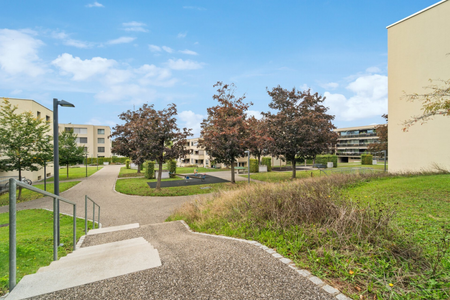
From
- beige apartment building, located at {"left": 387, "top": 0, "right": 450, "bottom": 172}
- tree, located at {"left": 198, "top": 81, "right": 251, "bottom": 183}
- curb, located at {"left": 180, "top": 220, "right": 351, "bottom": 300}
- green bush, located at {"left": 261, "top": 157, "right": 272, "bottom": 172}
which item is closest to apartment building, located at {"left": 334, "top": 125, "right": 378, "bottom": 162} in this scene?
green bush, located at {"left": 261, "top": 157, "right": 272, "bottom": 172}

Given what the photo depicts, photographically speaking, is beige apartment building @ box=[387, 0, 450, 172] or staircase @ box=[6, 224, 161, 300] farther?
beige apartment building @ box=[387, 0, 450, 172]

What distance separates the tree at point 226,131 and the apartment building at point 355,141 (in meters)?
56.1

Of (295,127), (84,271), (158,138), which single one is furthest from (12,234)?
(295,127)

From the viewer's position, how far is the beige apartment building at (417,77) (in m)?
16.5

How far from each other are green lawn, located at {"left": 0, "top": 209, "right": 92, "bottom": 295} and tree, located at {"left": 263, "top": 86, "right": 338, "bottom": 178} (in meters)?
15.4

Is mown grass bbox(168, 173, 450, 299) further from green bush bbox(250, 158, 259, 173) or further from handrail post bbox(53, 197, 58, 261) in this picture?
green bush bbox(250, 158, 259, 173)

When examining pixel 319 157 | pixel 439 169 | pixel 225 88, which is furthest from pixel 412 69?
pixel 319 157

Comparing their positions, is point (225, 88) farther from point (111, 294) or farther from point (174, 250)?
point (111, 294)

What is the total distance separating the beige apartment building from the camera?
54.0 ft

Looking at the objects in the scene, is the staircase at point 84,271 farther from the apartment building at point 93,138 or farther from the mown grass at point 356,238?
the apartment building at point 93,138

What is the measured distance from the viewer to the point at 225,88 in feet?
64.6

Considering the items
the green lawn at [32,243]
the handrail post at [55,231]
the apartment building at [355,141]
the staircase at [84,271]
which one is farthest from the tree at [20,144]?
the apartment building at [355,141]

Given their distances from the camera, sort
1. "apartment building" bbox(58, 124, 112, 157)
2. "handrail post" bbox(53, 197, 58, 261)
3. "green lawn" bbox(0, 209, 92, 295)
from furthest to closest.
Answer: "apartment building" bbox(58, 124, 112, 157), "handrail post" bbox(53, 197, 58, 261), "green lawn" bbox(0, 209, 92, 295)

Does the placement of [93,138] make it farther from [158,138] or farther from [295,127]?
[295,127]
